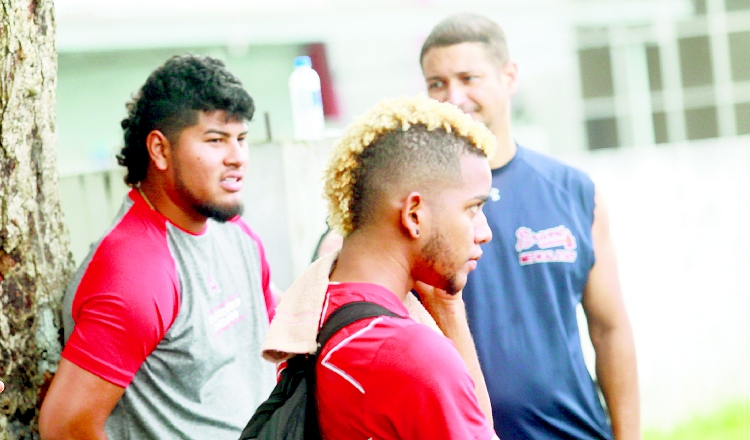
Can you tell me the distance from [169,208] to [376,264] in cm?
132

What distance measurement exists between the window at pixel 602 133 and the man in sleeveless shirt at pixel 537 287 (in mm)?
12687

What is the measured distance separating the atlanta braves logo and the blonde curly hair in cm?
90

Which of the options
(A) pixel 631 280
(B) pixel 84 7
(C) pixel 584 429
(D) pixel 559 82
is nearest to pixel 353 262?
(C) pixel 584 429

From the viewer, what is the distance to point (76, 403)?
9.12ft

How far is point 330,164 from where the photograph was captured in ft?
7.63

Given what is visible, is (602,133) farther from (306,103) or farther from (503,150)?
(503,150)

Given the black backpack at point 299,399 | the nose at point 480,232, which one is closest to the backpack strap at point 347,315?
the black backpack at point 299,399

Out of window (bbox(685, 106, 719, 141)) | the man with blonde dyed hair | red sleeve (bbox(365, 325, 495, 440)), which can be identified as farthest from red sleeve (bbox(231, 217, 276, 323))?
window (bbox(685, 106, 719, 141))

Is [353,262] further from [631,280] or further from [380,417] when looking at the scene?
[631,280]

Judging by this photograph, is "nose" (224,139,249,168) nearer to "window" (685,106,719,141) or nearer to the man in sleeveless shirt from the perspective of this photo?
the man in sleeveless shirt

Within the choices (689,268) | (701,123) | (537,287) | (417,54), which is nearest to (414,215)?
(537,287)

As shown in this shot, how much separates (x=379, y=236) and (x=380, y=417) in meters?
0.48

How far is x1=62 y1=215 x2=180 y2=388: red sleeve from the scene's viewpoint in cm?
280

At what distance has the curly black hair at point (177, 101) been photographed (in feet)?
10.9
